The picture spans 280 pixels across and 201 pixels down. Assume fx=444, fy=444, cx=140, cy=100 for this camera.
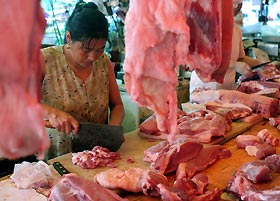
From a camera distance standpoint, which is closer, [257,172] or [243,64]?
[257,172]

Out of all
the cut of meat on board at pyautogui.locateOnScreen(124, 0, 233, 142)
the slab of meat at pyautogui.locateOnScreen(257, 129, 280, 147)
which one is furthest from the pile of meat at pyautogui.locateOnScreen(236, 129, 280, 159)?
the cut of meat on board at pyautogui.locateOnScreen(124, 0, 233, 142)

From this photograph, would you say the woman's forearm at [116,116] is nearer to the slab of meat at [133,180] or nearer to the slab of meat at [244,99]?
the slab of meat at [244,99]

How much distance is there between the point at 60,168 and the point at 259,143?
→ 53.9 inches

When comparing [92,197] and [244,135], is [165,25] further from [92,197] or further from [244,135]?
[244,135]

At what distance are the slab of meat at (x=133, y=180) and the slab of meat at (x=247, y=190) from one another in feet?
1.20

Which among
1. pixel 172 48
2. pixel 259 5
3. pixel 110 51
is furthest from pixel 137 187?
pixel 259 5

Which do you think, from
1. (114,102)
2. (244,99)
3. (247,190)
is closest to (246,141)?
(247,190)

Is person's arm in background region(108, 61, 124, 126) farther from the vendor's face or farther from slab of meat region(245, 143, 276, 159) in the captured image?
slab of meat region(245, 143, 276, 159)

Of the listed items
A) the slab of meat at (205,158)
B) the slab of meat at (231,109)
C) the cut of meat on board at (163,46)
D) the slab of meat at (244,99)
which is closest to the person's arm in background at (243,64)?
the slab of meat at (244,99)

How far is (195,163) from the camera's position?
2.70m

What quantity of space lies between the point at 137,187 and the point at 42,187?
516 mm

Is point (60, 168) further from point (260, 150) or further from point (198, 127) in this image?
point (260, 150)

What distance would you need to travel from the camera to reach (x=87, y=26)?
9.86 ft

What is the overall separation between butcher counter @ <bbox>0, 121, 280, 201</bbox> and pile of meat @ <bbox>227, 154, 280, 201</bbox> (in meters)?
0.05
